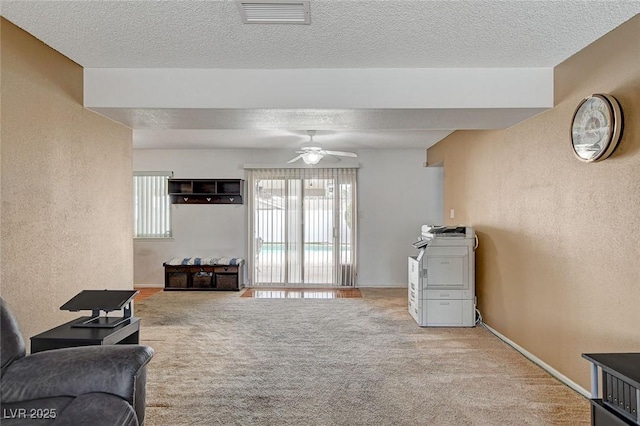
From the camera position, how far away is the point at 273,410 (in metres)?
2.61

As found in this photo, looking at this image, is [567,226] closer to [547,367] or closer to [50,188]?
[547,367]

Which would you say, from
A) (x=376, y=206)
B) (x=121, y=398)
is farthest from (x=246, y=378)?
(x=376, y=206)

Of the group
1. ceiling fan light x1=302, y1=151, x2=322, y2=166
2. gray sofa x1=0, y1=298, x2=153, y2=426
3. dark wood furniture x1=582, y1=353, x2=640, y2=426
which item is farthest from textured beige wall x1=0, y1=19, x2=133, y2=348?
dark wood furniture x1=582, y1=353, x2=640, y2=426

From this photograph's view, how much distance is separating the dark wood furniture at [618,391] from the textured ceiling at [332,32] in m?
1.85

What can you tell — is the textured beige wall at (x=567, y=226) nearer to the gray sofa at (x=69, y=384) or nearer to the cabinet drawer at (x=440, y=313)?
the cabinet drawer at (x=440, y=313)

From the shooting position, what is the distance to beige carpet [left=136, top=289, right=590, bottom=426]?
8.39 ft

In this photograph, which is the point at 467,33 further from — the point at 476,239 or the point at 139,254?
the point at 139,254

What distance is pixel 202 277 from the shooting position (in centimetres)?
675

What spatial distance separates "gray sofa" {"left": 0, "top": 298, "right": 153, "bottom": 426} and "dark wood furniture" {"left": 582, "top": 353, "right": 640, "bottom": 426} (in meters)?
2.10

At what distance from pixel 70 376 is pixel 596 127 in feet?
10.8

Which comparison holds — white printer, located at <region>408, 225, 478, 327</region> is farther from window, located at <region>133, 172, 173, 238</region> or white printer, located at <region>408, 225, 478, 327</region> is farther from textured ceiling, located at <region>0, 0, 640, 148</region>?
window, located at <region>133, 172, 173, 238</region>

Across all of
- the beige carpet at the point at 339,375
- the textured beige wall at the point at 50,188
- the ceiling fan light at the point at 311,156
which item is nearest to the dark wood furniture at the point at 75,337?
the textured beige wall at the point at 50,188

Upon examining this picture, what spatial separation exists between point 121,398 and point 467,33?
277cm

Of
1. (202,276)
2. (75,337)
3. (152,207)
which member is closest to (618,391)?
(75,337)
